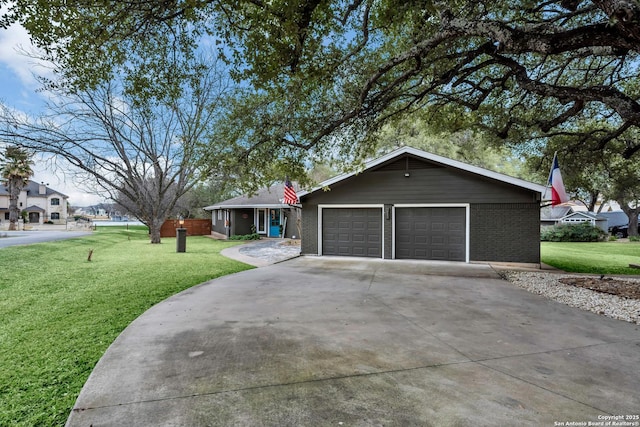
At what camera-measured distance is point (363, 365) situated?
3.27 metres

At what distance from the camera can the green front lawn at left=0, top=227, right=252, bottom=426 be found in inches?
109

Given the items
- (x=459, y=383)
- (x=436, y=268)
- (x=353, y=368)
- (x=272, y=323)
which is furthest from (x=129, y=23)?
(x=436, y=268)

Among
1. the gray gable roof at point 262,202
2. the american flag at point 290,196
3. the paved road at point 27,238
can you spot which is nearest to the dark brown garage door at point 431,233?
the american flag at point 290,196

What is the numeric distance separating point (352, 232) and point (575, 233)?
20115 millimetres

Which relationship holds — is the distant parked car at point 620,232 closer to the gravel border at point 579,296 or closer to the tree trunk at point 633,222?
the tree trunk at point 633,222

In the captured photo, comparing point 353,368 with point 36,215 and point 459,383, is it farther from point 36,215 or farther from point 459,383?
point 36,215

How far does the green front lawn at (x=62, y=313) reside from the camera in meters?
2.78

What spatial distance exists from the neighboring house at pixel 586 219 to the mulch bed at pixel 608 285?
2334 centimetres

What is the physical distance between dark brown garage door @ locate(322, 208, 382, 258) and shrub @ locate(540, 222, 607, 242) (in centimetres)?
1862

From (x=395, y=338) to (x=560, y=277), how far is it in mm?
7154

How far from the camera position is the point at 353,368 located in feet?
10.5

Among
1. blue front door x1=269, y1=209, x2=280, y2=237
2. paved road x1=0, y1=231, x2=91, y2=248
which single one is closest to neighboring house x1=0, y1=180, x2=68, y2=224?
paved road x1=0, y1=231, x2=91, y2=248

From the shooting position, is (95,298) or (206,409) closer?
(206,409)

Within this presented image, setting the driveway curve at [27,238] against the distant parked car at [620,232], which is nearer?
the driveway curve at [27,238]
